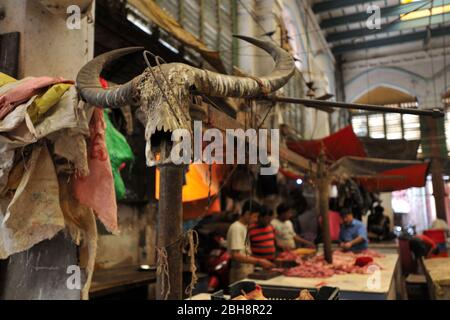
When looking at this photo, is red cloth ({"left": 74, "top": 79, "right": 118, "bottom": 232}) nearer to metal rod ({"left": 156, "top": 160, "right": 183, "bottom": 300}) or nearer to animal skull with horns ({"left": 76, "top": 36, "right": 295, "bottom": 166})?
animal skull with horns ({"left": 76, "top": 36, "right": 295, "bottom": 166})

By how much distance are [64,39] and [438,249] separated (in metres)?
11.5

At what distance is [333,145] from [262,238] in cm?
289

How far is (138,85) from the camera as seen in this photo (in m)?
2.12

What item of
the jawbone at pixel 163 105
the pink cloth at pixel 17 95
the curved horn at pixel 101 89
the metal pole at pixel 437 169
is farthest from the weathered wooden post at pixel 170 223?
the metal pole at pixel 437 169

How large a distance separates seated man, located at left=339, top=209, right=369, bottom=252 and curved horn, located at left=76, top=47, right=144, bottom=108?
746 cm

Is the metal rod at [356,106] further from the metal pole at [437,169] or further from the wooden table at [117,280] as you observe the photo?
the metal pole at [437,169]

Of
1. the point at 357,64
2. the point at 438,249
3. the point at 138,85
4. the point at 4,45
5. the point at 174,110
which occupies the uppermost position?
the point at 357,64

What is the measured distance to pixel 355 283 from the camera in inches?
206

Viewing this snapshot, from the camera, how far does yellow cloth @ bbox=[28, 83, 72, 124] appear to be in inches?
97.1

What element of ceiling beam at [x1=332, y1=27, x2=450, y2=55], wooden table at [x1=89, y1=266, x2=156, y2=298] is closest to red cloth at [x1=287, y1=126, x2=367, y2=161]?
ceiling beam at [x1=332, y1=27, x2=450, y2=55]

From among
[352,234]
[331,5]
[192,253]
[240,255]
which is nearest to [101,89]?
[192,253]
